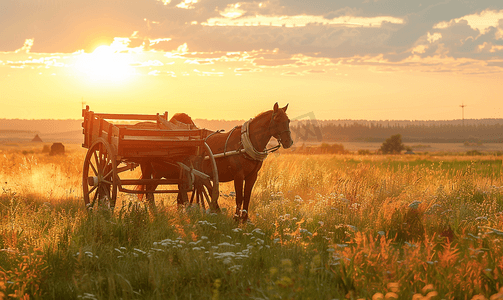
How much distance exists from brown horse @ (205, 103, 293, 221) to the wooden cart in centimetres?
39

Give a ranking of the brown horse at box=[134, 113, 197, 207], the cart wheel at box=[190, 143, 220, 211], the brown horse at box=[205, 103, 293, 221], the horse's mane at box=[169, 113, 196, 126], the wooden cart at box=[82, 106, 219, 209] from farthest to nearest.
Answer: the horse's mane at box=[169, 113, 196, 126] < the brown horse at box=[134, 113, 197, 207] < the brown horse at box=[205, 103, 293, 221] < the cart wheel at box=[190, 143, 220, 211] < the wooden cart at box=[82, 106, 219, 209]

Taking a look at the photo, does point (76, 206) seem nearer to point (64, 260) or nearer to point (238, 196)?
point (238, 196)

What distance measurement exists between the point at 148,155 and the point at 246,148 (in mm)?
1798

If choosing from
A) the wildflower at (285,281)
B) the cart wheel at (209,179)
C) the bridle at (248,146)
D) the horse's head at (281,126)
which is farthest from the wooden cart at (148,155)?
the wildflower at (285,281)

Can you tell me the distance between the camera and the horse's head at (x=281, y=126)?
8.12 metres

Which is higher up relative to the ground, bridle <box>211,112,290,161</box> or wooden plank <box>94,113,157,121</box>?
wooden plank <box>94,113,157,121</box>

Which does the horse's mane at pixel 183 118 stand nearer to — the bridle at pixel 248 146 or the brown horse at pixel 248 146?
the brown horse at pixel 248 146

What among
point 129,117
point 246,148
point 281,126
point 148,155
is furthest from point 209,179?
point 129,117

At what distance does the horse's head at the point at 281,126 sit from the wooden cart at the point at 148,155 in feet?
4.20

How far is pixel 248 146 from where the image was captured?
827cm

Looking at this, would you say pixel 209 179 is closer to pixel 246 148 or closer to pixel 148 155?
pixel 246 148

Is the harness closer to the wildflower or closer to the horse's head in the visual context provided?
the horse's head

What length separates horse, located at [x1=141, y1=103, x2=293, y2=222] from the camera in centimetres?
821

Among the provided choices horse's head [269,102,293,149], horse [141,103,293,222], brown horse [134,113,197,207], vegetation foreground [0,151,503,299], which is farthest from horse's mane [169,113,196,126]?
vegetation foreground [0,151,503,299]
